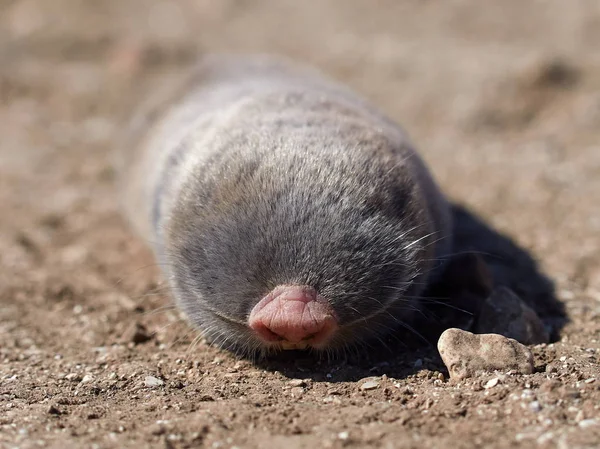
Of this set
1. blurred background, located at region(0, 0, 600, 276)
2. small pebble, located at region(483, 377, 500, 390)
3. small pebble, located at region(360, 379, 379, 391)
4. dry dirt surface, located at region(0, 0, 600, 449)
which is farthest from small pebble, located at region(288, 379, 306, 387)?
blurred background, located at region(0, 0, 600, 276)

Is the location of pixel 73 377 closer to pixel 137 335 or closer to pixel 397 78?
pixel 137 335

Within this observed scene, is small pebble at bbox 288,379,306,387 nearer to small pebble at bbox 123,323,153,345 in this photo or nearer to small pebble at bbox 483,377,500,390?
small pebble at bbox 483,377,500,390

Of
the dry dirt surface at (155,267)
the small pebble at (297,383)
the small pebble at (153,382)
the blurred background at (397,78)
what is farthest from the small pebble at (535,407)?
the blurred background at (397,78)

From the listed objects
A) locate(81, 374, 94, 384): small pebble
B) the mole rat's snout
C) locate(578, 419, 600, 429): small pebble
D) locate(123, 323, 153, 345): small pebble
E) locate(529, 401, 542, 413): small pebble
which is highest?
the mole rat's snout

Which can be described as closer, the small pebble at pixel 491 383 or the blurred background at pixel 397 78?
the small pebble at pixel 491 383

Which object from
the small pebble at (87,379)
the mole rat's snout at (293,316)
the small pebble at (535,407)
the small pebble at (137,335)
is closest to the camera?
the small pebble at (535,407)

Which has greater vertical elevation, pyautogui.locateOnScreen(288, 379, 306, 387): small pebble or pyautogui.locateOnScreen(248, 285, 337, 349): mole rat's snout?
pyautogui.locateOnScreen(248, 285, 337, 349): mole rat's snout

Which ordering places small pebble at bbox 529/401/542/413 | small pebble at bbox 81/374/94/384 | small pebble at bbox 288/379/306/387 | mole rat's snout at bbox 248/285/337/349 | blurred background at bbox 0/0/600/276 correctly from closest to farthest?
1. small pebble at bbox 529/401/542/413
2. mole rat's snout at bbox 248/285/337/349
3. small pebble at bbox 288/379/306/387
4. small pebble at bbox 81/374/94/384
5. blurred background at bbox 0/0/600/276

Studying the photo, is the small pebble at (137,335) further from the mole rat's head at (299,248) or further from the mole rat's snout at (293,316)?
the mole rat's snout at (293,316)
